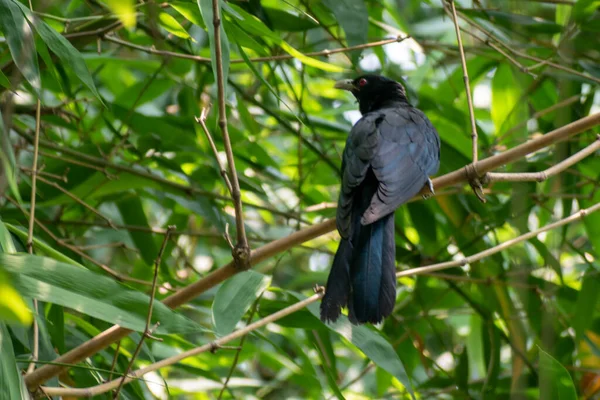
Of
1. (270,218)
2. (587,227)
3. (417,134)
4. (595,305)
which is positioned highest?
(270,218)

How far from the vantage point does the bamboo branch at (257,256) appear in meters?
1.89

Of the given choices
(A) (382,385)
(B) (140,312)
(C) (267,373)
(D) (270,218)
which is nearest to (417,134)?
(A) (382,385)

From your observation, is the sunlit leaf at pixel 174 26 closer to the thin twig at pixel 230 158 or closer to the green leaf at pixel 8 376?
the thin twig at pixel 230 158

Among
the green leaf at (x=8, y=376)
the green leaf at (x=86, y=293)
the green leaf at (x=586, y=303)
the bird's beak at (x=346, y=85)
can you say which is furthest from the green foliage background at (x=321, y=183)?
the green leaf at (x=8, y=376)

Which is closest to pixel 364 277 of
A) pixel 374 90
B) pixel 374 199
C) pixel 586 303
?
pixel 374 199

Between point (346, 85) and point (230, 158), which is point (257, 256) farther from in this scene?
point (346, 85)

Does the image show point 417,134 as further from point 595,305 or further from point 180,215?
point 180,215

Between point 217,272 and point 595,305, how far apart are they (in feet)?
5.51

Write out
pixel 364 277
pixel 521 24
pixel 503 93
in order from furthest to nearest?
pixel 503 93 → pixel 521 24 → pixel 364 277

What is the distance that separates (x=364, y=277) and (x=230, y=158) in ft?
2.25

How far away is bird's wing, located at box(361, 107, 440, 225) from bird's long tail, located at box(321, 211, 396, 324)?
92mm

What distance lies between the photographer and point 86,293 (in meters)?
1.77

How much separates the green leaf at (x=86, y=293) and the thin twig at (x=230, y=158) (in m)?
0.24

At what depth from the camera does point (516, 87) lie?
143 inches
